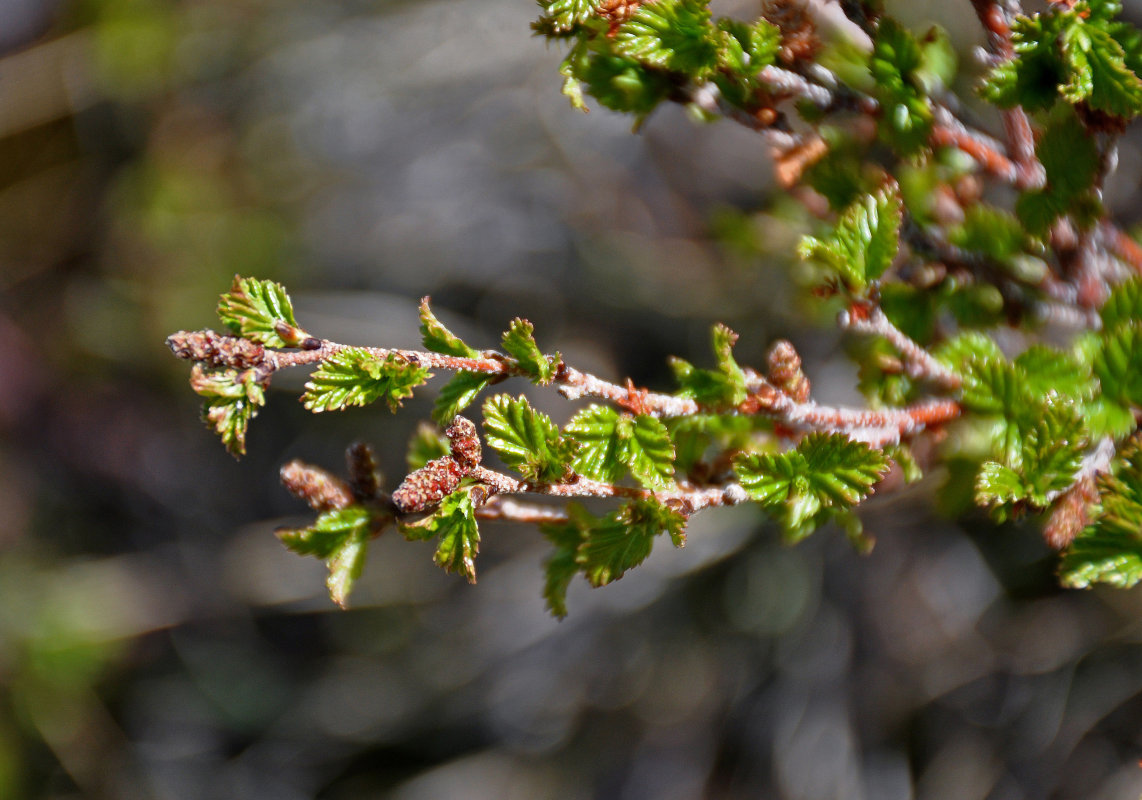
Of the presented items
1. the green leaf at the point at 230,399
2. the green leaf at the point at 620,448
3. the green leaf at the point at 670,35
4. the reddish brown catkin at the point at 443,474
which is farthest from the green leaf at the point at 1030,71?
the green leaf at the point at 230,399

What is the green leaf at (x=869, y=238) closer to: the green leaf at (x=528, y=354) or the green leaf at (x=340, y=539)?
the green leaf at (x=528, y=354)

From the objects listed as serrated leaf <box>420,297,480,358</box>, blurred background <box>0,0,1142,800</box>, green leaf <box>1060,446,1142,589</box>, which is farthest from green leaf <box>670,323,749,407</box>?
blurred background <box>0,0,1142,800</box>

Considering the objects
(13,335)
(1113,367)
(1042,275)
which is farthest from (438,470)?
(13,335)

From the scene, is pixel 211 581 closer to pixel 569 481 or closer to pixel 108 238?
pixel 108 238

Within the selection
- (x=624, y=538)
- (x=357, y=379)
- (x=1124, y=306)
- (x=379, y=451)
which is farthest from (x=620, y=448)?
(x=379, y=451)

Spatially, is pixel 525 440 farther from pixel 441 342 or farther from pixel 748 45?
pixel 748 45

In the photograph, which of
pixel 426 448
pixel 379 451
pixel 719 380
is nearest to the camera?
pixel 719 380
